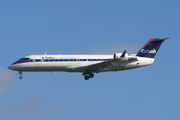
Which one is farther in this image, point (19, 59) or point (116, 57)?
point (19, 59)

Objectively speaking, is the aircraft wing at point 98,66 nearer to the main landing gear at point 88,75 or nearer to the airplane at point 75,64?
the airplane at point 75,64

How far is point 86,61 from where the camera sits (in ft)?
161

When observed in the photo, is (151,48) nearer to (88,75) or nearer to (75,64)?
(88,75)

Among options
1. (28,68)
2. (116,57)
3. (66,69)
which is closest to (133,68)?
(116,57)

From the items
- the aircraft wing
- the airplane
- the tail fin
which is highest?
the tail fin

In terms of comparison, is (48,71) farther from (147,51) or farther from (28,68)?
(147,51)

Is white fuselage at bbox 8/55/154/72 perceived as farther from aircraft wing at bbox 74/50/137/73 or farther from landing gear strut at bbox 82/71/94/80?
landing gear strut at bbox 82/71/94/80

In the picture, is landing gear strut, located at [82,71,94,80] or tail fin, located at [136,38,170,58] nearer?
landing gear strut, located at [82,71,94,80]

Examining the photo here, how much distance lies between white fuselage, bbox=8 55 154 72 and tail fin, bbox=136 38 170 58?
106 inches

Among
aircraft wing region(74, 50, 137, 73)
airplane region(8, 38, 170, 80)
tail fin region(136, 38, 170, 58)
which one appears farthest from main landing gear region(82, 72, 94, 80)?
tail fin region(136, 38, 170, 58)

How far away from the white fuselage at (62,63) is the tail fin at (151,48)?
2.68 m

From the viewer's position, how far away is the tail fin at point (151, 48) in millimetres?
51594

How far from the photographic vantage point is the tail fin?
169ft

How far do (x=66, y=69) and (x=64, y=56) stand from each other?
2.30 meters
